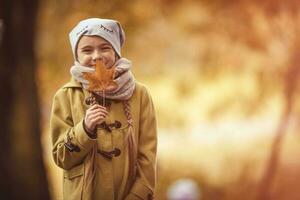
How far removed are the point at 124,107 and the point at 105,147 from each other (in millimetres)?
149

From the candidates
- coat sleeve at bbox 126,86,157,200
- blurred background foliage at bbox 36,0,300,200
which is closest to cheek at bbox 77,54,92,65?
coat sleeve at bbox 126,86,157,200

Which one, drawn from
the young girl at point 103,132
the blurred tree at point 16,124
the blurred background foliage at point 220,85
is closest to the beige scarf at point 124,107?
the young girl at point 103,132

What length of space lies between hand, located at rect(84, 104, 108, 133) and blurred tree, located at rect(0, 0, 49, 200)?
0.89m

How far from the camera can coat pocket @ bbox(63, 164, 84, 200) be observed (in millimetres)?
2369

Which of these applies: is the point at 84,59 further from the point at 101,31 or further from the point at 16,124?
the point at 16,124

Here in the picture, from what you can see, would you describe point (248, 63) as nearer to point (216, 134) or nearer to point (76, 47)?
point (216, 134)

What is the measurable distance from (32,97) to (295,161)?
133cm

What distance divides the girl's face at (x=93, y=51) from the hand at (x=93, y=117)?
6.2 inches

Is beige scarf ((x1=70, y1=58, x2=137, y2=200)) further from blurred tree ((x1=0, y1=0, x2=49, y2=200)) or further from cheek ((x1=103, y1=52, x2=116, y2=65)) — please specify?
blurred tree ((x1=0, y1=0, x2=49, y2=200))

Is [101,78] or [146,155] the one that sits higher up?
[101,78]

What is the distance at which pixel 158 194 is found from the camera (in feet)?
11.6

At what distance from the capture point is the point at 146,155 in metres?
2.41

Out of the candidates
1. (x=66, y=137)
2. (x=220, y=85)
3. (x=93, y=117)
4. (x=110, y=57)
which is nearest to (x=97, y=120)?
(x=93, y=117)

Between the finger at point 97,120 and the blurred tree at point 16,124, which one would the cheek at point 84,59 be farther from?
the blurred tree at point 16,124
